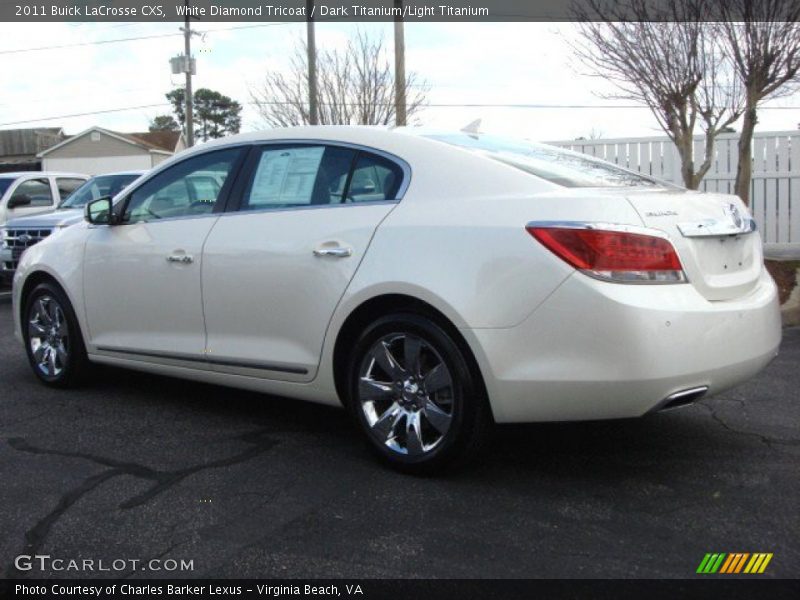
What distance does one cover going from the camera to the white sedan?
3240mm

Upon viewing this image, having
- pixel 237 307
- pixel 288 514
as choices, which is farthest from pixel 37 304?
pixel 288 514

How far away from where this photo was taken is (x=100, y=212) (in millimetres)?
5148

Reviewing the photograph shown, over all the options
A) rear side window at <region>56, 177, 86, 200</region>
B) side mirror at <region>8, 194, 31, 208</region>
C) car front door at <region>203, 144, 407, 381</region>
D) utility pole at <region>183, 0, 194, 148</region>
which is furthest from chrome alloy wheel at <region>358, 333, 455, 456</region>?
utility pole at <region>183, 0, 194, 148</region>

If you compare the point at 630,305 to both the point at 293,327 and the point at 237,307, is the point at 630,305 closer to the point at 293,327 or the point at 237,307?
the point at 293,327

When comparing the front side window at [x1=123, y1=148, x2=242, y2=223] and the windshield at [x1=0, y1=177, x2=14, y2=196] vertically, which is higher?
the front side window at [x1=123, y1=148, x2=242, y2=223]

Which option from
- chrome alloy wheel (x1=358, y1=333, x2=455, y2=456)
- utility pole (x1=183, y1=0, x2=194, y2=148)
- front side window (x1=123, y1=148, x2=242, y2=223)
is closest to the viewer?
chrome alloy wheel (x1=358, y1=333, x2=455, y2=456)

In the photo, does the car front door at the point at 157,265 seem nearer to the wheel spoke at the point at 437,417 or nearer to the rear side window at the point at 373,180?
the rear side window at the point at 373,180

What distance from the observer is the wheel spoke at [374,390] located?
3.75m

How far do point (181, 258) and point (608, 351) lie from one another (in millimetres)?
2475

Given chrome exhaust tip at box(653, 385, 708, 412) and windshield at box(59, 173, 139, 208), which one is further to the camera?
windshield at box(59, 173, 139, 208)

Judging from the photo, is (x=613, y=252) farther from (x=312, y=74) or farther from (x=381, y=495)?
(x=312, y=74)

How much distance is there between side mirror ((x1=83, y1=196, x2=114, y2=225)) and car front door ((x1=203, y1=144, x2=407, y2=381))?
3.30 ft

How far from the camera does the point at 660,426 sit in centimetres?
448

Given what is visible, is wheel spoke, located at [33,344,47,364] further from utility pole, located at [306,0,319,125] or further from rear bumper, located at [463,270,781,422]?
utility pole, located at [306,0,319,125]
